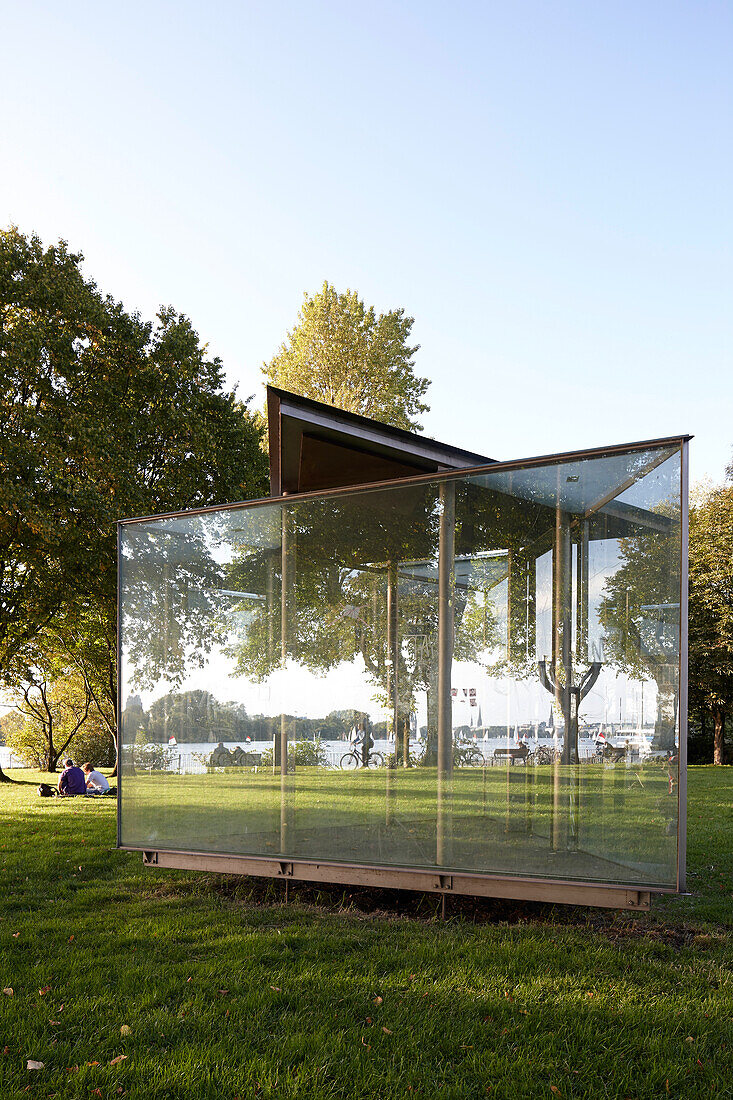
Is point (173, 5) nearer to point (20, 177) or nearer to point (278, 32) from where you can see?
point (278, 32)

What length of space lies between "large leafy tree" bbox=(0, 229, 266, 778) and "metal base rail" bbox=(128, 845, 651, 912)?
783 cm

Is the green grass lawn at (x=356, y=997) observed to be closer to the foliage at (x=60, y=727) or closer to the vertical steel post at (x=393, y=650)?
the vertical steel post at (x=393, y=650)

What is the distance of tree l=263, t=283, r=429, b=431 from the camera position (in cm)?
2778

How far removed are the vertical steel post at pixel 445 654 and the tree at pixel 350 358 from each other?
19.9 meters

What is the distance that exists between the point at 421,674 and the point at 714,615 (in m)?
25.2

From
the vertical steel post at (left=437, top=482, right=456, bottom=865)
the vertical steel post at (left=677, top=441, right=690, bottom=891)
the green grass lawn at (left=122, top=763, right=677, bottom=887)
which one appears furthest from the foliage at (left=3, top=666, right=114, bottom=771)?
the vertical steel post at (left=677, top=441, right=690, bottom=891)

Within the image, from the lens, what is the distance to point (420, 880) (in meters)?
7.44

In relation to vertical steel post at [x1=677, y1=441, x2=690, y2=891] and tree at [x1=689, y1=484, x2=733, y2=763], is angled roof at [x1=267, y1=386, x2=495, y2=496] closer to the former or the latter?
vertical steel post at [x1=677, y1=441, x2=690, y2=891]

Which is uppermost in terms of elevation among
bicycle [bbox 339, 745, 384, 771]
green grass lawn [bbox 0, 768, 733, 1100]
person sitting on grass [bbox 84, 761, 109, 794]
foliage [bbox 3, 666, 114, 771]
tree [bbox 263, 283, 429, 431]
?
tree [bbox 263, 283, 429, 431]

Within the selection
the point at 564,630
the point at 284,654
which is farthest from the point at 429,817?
the point at 284,654

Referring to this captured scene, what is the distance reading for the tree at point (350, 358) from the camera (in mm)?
27781

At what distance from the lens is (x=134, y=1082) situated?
168 inches

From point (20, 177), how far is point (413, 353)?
50.2 feet

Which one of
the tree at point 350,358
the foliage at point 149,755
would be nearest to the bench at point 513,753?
Result: the foliage at point 149,755
